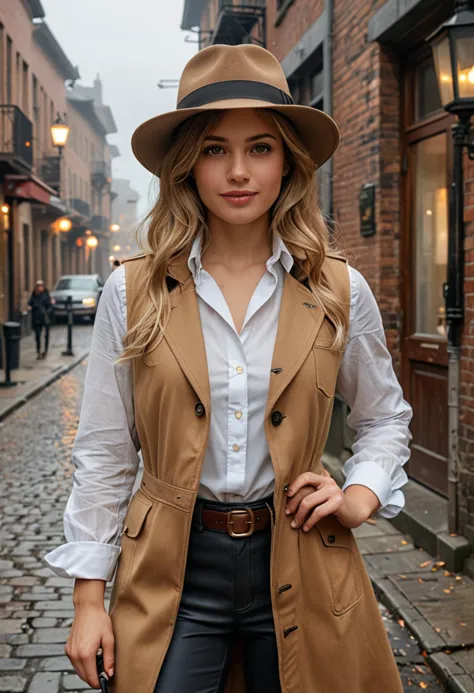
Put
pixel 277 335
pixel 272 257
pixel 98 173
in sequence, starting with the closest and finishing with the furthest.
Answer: pixel 277 335 → pixel 272 257 → pixel 98 173

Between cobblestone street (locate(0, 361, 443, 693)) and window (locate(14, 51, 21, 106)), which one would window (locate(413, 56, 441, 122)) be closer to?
cobblestone street (locate(0, 361, 443, 693))

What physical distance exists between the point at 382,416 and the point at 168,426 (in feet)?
1.96

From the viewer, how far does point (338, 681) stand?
74.2 inches

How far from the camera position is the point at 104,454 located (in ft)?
6.33

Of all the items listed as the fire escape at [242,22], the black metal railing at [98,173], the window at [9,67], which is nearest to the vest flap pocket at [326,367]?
the fire escape at [242,22]

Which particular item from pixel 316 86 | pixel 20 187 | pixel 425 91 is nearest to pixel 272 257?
pixel 425 91

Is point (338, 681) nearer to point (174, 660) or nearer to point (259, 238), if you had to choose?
point (174, 660)

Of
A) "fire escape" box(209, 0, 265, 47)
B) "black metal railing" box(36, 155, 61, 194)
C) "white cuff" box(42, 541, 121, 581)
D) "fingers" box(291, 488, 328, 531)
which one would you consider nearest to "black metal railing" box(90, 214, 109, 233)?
"black metal railing" box(36, 155, 61, 194)

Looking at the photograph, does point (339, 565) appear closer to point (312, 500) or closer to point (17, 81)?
point (312, 500)

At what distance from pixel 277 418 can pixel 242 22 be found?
1387 centimetres

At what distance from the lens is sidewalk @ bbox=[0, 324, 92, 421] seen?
12.6 metres

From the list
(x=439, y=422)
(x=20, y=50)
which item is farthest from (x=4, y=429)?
(x=20, y=50)

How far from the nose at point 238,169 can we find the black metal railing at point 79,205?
44.6 m

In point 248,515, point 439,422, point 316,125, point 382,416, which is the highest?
point 316,125
